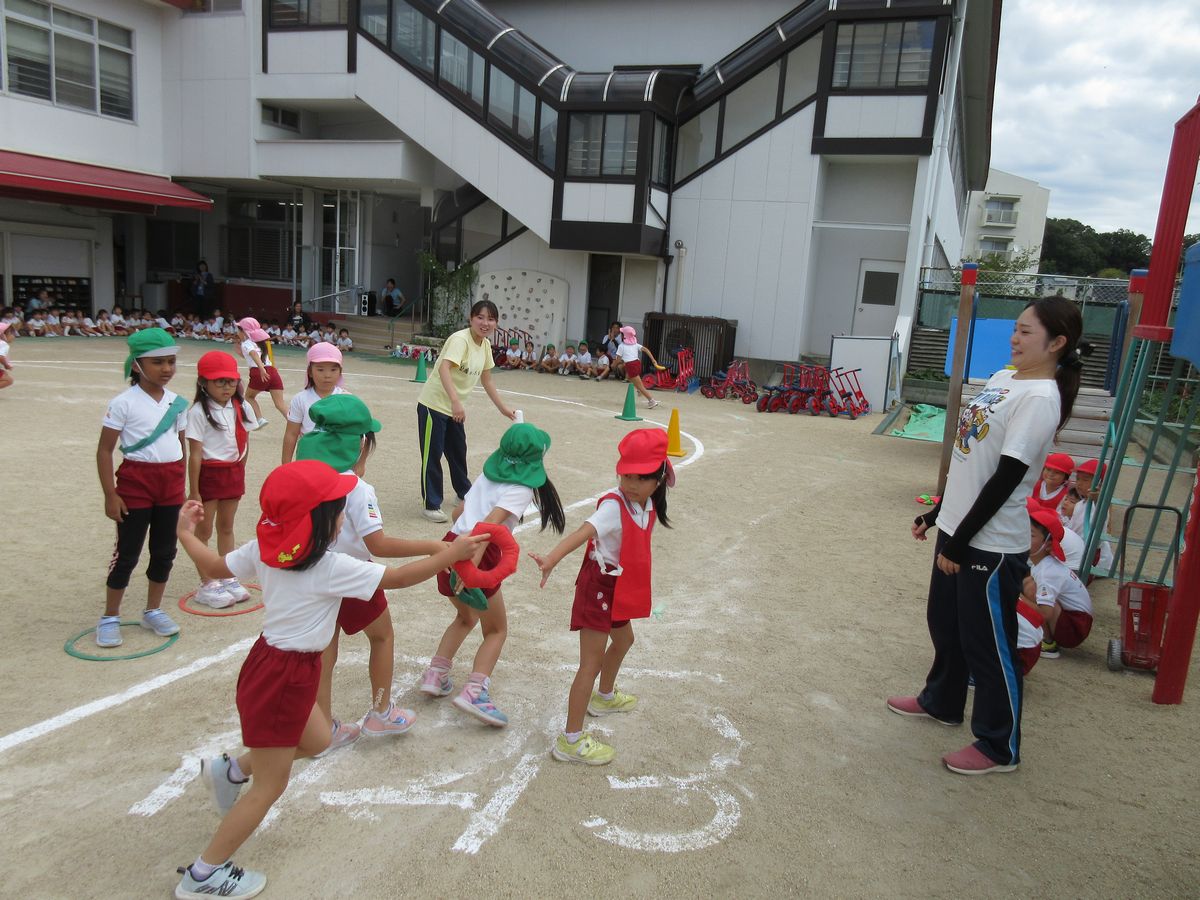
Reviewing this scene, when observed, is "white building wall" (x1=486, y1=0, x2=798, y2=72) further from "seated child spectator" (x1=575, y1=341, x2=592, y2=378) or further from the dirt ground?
the dirt ground

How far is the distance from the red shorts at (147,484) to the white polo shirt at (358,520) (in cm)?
170

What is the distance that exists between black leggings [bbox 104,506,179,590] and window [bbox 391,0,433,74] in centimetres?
1938

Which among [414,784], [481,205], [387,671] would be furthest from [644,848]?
[481,205]

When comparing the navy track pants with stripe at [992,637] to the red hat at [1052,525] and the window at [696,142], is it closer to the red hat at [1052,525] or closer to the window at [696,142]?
the red hat at [1052,525]

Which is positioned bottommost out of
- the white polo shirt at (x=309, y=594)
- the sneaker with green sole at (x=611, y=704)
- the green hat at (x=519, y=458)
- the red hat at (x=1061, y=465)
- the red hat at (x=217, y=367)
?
the sneaker with green sole at (x=611, y=704)

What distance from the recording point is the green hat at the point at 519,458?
374 cm

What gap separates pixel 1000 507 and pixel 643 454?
151 cm

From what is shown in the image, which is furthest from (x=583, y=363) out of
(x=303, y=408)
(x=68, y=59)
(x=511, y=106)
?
(x=68, y=59)

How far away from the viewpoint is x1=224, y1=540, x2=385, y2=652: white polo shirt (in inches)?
111

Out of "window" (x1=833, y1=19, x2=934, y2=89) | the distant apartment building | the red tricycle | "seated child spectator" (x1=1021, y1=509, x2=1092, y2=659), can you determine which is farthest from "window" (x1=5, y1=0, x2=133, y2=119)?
the distant apartment building

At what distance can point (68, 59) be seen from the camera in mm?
20828

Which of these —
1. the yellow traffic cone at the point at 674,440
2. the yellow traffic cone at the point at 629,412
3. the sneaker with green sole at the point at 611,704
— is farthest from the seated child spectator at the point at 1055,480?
the yellow traffic cone at the point at 629,412

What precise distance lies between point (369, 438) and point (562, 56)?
23.2 m

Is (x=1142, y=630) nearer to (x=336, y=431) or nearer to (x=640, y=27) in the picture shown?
(x=336, y=431)
